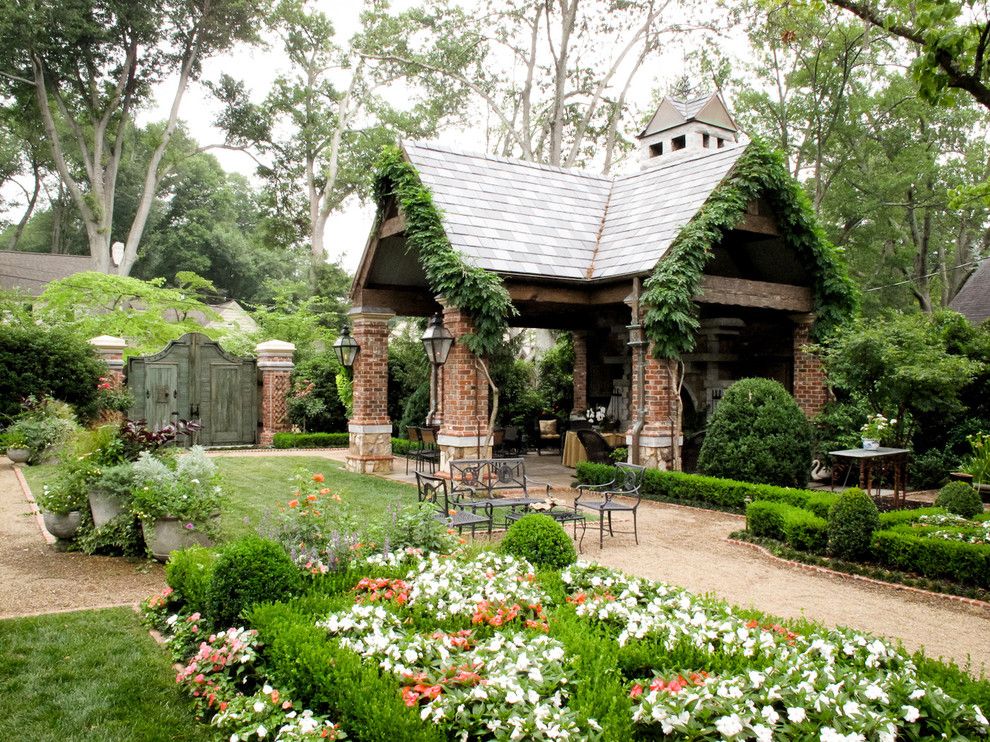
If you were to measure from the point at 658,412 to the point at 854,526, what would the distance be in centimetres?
463

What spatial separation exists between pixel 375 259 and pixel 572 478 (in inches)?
213

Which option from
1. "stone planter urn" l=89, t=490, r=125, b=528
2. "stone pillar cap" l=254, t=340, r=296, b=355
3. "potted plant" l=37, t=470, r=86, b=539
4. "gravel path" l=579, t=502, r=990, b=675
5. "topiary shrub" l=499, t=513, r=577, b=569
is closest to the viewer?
"gravel path" l=579, t=502, r=990, b=675

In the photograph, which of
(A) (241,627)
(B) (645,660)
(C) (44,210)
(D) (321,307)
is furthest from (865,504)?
(C) (44,210)

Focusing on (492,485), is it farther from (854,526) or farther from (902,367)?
(902,367)

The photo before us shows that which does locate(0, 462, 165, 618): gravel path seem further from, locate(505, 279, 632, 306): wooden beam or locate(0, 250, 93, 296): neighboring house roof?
locate(0, 250, 93, 296): neighboring house roof

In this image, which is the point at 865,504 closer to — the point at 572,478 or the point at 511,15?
the point at 572,478

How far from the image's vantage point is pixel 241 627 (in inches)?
190

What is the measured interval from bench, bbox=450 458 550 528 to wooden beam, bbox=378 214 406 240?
13.8 feet

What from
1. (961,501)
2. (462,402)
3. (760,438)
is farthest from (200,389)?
(961,501)

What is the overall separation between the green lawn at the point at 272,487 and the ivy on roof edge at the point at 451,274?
8.78ft

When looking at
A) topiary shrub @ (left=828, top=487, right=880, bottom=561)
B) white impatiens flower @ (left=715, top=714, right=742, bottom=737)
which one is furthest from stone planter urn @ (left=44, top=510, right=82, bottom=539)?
topiary shrub @ (left=828, top=487, right=880, bottom=561)

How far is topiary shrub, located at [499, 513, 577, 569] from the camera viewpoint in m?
6.18

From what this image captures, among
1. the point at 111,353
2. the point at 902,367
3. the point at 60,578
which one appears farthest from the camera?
the point at 111,353

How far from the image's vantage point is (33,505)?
33.9ft
